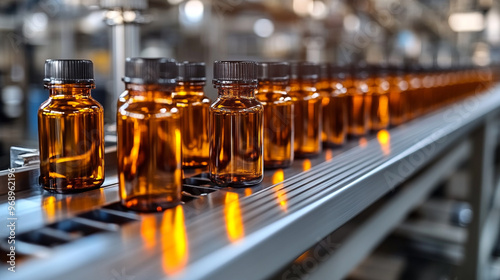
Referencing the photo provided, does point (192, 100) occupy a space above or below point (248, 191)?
above

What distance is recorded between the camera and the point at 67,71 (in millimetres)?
651

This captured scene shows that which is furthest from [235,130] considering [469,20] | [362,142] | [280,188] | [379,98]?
[469,20]

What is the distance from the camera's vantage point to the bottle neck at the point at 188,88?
822 millimetres

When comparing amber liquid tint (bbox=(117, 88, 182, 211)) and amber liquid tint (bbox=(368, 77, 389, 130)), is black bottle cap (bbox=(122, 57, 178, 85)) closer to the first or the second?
amber liquid tint (bbox=(117, 88, 182, 211))

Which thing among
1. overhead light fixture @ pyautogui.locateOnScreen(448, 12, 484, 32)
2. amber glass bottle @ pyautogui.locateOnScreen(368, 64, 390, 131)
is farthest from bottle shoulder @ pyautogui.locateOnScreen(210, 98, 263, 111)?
overhead light fixture @ pyautogui.locateOnScreen(448, 12, 484, 32)

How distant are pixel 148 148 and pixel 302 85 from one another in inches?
18.5

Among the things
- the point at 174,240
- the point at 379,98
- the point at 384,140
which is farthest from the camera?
the point at 379,98

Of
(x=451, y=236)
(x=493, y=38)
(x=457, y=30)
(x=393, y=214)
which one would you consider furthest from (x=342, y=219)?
(x=493, y=38)

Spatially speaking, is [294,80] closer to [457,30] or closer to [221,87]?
[221,87]

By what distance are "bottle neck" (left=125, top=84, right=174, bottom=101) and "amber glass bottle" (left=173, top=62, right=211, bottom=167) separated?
179mm

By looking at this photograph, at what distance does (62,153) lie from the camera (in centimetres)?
69

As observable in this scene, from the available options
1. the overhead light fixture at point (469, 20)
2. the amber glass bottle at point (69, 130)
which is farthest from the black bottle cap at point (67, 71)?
the overhead light fixture at point (469, 20)

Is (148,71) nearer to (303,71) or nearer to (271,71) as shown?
(271,71)

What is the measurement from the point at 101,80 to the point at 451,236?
3.07 metres
